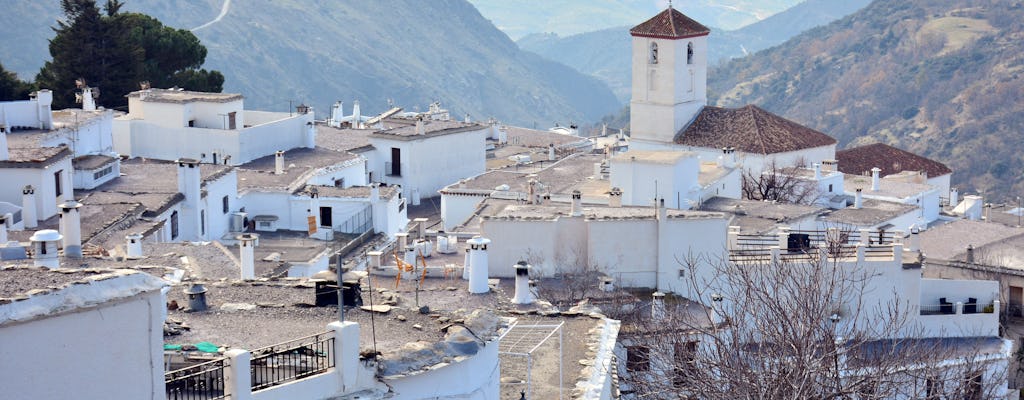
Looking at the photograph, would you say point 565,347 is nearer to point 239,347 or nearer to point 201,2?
point 239,347

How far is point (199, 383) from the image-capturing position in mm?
13938

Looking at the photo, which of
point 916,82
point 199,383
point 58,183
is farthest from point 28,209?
point 916,82

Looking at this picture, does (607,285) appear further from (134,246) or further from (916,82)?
(916,82)

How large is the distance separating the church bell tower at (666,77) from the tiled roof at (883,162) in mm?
5028

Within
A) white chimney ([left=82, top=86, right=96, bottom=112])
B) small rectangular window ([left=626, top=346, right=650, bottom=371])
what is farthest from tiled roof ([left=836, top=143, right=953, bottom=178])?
small rectangular window ([left=626, top=346, right=650, bottom=371])

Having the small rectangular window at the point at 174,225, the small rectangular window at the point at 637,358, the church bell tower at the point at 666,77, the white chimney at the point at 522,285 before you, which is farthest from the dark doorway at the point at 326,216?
the church bell tower at the point at 666,77

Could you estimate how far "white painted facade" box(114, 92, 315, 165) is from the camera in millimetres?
44688

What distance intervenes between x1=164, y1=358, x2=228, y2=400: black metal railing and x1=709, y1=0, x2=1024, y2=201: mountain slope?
234 feet

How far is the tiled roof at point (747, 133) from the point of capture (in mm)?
56406

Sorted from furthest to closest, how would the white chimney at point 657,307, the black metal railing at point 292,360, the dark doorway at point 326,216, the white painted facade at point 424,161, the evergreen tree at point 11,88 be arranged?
the white painted facade at point 424,161 → the evergreen tree at point 11,88 → the dark doorway at point 326,216 → the white chimney at point 657,307 → the black metal railing at point 292,360

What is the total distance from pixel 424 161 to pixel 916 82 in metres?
63.3

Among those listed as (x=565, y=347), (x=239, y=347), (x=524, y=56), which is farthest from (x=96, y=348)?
(x=524, y=56)

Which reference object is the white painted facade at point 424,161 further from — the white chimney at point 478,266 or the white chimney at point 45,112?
the white chimney at point 478,266

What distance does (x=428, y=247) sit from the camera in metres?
31.0
